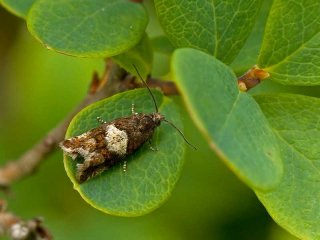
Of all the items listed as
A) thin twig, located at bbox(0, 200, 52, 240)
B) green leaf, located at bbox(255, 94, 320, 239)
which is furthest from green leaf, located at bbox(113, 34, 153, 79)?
thin twig, located at bbox(0, 200, 52, 240)

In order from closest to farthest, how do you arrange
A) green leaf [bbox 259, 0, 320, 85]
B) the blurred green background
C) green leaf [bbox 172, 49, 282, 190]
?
green leaf [bbox 172, 49, 282, 190] → green leaf [bbox 259, 0, 320, 85] → the blurred green background

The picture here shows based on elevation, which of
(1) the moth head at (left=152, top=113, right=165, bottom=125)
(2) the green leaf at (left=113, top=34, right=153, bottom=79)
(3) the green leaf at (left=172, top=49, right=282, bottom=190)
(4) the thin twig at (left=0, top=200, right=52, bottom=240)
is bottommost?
(4) the thin twig at (left=0, top=200, right=52, bottom=240)

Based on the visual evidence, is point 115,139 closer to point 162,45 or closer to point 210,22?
point 210,22

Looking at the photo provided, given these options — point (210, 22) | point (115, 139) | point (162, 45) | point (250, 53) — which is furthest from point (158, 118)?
point (162, 45)

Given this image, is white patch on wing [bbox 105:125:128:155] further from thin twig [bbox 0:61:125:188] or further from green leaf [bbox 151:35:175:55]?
green leaf [bbox 151:35:175:55]

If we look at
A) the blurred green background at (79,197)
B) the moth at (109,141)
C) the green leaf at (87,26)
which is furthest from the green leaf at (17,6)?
the blurred green background at (79,197)

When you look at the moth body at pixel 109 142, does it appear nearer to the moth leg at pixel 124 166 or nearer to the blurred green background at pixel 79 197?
the moth leg at pixel 124 166

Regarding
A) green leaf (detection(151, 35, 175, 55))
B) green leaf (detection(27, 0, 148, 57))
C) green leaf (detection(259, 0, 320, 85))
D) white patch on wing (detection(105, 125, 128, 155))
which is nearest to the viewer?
green leaf (detection(259, 0, 320, 85))
